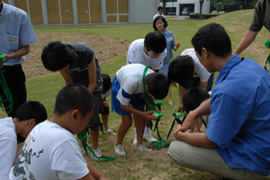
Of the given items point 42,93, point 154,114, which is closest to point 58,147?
point 154,114

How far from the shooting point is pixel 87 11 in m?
31.0

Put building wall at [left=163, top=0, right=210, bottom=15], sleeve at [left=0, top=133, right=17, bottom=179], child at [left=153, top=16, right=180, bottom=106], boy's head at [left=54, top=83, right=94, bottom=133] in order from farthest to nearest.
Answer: building wall at [left=163, top=0, right=210, bottom=15] → child at [left=153, top=16, right=180, bottom=106] → sleeve at [left=0, top=133, right=17, bottom=179] → boy's head at [left=54, top=83, right=94, bottom=133]

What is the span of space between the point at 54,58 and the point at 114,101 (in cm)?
106

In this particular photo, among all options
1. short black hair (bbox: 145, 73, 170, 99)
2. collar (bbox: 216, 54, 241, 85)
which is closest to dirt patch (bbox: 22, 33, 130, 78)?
short black hair (bbox: 145, 73, 170, 99)

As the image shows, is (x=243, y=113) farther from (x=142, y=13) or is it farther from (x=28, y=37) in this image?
(x=142, y=13)

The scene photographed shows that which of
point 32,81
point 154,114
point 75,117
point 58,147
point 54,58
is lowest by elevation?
point 32,81

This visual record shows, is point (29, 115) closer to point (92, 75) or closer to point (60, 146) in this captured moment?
point (92, 75)

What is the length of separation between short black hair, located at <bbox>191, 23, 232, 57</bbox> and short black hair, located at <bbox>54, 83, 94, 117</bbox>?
3.12 ft

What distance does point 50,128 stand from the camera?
155cm

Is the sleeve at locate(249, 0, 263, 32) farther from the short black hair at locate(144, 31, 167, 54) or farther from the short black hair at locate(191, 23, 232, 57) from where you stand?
the short black hair at locate(191, 23, 232, 57)

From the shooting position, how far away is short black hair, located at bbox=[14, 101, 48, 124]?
2330 millimetres

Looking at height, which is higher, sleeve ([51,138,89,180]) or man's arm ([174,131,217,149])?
sleeve ([51,138,89,180])

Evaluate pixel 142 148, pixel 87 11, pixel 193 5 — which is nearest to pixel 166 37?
pixel 142 148

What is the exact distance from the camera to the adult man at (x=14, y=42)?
2.95 m
